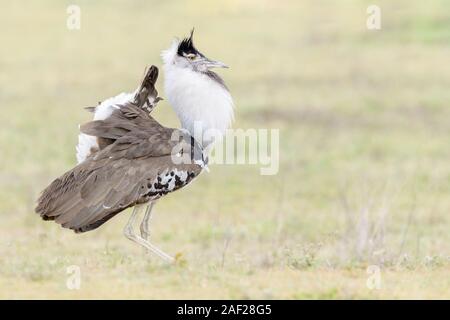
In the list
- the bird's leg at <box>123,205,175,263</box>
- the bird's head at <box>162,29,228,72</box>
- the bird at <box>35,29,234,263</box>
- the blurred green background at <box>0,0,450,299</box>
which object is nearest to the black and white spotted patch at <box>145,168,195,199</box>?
the bird at <box>35,29,234,263</box>

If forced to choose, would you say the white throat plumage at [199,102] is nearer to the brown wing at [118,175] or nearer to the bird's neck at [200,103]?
the bird's neck at [200,103]

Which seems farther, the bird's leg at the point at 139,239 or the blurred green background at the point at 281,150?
the bird's leg at the point at 139,239

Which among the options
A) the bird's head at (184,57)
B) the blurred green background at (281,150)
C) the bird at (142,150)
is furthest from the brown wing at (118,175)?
the bird's head at (184,57)

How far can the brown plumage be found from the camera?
7.11 metres

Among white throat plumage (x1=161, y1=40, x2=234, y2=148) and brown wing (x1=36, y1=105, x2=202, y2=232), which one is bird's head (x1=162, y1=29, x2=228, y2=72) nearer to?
white throat plumage (x1=161, y1=40, x2=234, y2=148)

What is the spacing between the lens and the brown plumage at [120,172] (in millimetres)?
7113

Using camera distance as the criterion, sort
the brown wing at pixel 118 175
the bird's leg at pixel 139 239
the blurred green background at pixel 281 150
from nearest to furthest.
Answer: the brown wing at pixel 118 175 < the blurred green background at pixel 281 150 < the bird's leg at pixel 139 239

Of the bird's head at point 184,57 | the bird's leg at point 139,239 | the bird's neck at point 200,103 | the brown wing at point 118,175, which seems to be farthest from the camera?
the bird's head at point 184,57

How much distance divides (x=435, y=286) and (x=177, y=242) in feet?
16.7

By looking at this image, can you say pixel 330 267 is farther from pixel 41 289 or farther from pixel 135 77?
pixel 135 77

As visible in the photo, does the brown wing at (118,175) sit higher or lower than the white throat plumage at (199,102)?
lower

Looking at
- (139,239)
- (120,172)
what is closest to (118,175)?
(120,172)

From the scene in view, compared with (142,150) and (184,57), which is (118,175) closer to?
(142,150)

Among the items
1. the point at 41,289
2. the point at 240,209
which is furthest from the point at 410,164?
the point at 41,289
